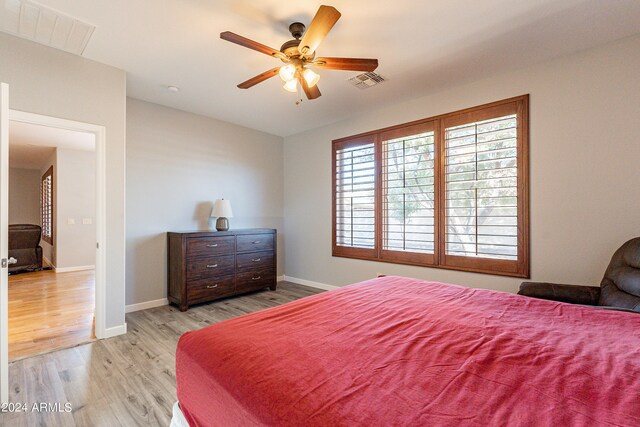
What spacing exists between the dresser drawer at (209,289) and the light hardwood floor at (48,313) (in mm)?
1035

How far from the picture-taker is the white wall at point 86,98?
2.46 m

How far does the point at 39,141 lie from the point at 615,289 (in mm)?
8444

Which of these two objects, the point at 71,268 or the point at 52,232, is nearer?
the point at 71,268

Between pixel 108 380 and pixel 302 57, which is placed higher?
pixel 302 57

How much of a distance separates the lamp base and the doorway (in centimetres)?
179

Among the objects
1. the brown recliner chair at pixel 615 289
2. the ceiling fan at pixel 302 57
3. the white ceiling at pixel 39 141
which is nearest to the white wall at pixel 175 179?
the white ceiling at pixel 39 141

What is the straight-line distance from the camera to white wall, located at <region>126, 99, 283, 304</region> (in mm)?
3693

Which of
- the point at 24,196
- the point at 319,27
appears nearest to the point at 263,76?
the point at 319,27

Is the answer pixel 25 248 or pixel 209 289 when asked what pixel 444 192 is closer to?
pixel 209 289

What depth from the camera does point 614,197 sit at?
2.47 m

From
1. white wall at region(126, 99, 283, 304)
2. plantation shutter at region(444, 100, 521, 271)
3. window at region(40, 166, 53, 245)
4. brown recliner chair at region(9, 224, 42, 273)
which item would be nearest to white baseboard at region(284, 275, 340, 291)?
white wall at region(126, 99, 283, 304)

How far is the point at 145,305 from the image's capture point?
12.3ft

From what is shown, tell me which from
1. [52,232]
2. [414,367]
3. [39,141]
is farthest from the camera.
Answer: [52,232]

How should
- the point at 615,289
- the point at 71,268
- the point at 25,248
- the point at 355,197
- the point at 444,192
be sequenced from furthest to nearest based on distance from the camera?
1. the point at 71,268
2. the point at 25,248
3. the point at 355,197
4. the point at 444,192
5. the point at 615,289
